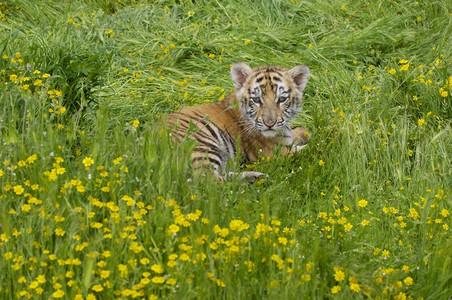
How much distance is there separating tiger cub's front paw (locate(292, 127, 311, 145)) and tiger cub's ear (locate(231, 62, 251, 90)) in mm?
692

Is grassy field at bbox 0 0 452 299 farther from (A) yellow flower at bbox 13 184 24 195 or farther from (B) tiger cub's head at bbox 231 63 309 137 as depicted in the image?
(B) tiger cub's head at bbox 231 63 309 137

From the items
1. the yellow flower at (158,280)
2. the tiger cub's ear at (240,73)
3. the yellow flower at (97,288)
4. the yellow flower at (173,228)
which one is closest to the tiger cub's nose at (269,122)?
the tiger cub's ear at (240,73)

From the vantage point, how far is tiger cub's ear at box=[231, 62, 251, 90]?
657 cm

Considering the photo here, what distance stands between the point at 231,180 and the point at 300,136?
52.4 inches

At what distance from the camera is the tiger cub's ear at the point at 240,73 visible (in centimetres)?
657

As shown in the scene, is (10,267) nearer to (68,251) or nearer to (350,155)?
(68,251)

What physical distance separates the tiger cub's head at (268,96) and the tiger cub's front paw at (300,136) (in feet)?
0.51

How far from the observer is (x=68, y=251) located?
3.62m

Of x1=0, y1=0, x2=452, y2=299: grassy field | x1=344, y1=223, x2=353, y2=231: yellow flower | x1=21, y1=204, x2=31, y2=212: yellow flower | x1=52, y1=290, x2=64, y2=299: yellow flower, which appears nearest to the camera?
x1=52, y1=290, x2=64, y2=299: yellow flower

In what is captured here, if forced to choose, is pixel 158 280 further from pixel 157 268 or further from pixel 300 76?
pixel 300 76

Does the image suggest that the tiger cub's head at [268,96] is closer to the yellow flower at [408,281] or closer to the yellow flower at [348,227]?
the yellow flower at [348,227]

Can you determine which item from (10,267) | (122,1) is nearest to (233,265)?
(10,267)

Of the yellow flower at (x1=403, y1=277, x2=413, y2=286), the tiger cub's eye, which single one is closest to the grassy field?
the yellow flower at (x1=403, y1=277, x2=413, y2=286)

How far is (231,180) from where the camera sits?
563cm
